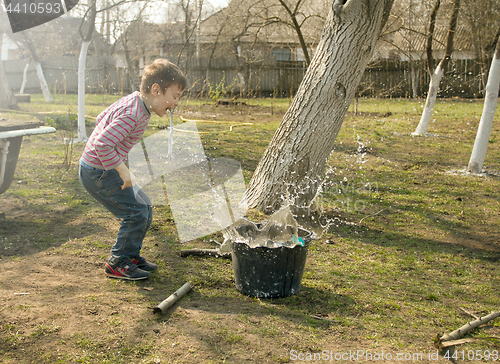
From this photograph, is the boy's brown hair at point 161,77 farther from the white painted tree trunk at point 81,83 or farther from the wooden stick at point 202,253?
the white painted tree trunk at point 81,83

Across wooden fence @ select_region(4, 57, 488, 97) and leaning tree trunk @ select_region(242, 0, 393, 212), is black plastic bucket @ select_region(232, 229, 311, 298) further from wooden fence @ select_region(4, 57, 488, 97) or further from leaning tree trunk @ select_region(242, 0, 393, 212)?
wooden fence @ select_region(4, 57, 488, 97)

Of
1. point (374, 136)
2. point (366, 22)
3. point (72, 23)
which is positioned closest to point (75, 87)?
point (72, 23)

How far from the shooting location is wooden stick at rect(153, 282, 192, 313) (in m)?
2.65

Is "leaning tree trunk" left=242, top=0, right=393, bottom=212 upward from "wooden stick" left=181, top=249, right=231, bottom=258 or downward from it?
upward

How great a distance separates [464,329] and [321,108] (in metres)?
2.56

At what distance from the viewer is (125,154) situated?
3021mm

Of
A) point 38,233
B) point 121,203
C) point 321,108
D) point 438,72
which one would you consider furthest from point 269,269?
point 438,72

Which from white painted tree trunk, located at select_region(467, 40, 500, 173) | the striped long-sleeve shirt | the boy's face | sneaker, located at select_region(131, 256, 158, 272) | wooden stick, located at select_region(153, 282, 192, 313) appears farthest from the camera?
white painted tree trunk, located at select_region(467, 40, 500, 173)

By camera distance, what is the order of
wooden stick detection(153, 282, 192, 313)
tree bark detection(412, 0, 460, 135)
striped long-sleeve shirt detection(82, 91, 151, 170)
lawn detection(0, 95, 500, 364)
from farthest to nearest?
tree bark detection(412, 0, 460, 135) < striped long-sleeve shirt detection(82, 91, 151, 170) < wooden stick detection(153, 282, 192, 313) < lawn detection(0, 95, 500, 364)

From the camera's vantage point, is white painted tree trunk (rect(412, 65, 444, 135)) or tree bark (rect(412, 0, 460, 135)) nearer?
tree bark (rect(412, 0, 460, 135))

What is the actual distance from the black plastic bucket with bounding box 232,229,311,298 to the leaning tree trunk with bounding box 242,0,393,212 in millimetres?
1470

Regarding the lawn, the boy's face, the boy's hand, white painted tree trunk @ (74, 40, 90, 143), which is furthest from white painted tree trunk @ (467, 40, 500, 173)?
white painted tree trunk @ (74, 40, 90, 143)

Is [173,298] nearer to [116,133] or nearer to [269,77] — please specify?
[116,133]

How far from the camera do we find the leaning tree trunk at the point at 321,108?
4.37 metres
